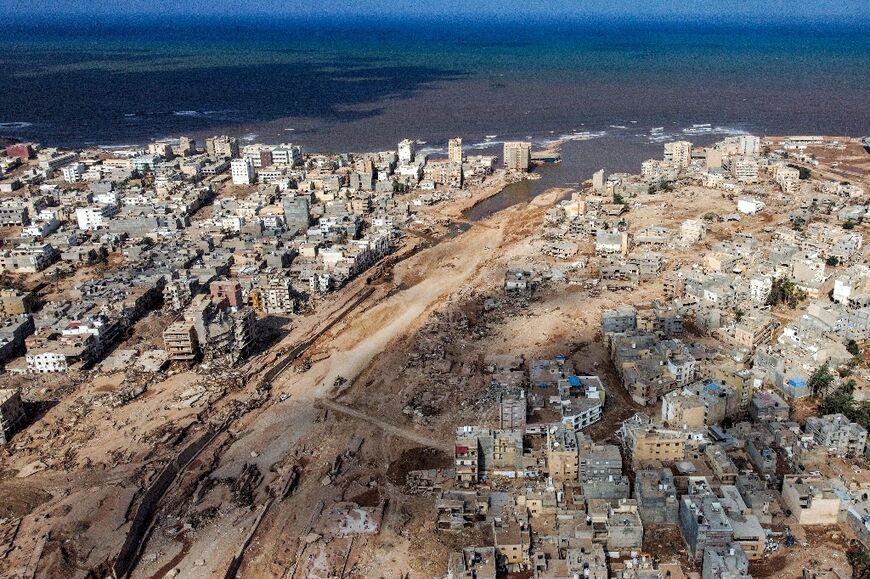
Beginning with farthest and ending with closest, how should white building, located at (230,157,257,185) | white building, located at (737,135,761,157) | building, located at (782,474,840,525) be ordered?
white building, located at (737,135,761,157) → white building, located at (230,157,257,185) → building, located at (782,474,840,525)

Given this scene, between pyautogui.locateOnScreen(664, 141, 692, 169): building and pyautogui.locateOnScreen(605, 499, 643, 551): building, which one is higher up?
pyautogui.locateOnScreen(664, 141, 692, 169): building

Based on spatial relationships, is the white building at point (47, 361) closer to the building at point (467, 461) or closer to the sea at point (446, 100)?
the building at point (467, 461)

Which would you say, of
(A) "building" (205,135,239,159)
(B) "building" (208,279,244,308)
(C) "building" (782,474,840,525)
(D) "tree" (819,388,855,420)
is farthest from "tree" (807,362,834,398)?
(A) "building" (205,135,239,159)

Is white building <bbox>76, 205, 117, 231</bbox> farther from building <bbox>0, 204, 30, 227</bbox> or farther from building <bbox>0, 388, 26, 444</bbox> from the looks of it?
building <bbox>0, 388, 26, 444</bbox>

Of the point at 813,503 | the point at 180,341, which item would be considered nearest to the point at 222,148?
the point at 180,341

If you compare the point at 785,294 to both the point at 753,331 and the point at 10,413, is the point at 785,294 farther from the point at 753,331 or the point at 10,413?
the point at 10,413

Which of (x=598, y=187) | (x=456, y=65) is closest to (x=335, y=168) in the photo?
(x=598, y=187)
